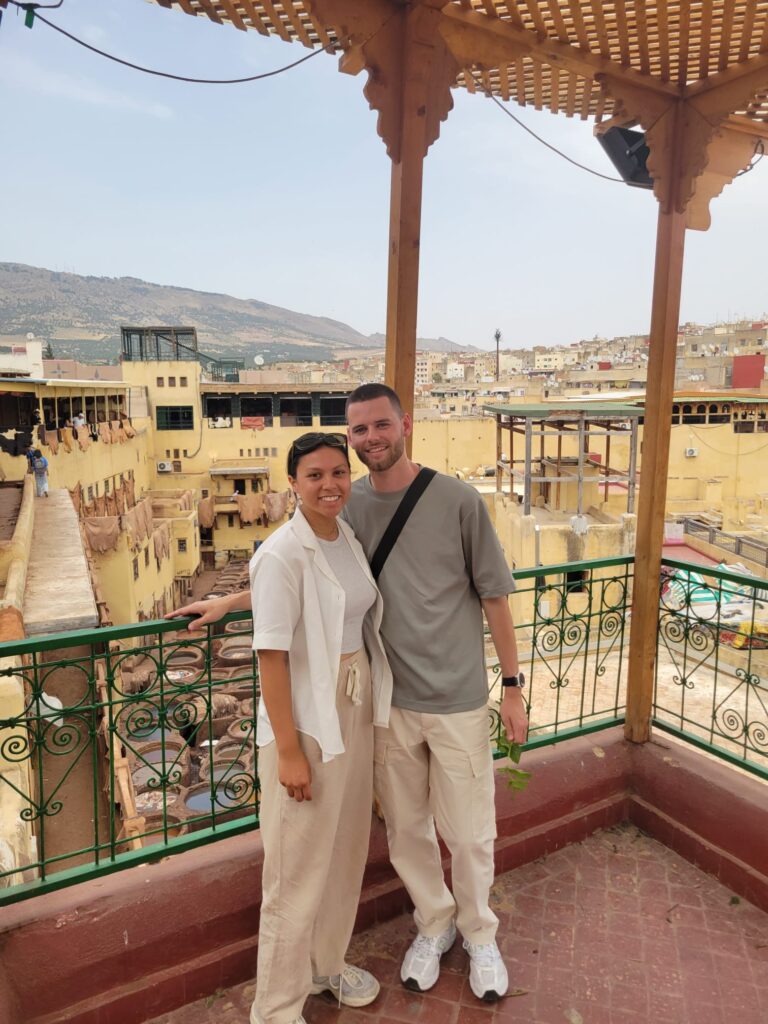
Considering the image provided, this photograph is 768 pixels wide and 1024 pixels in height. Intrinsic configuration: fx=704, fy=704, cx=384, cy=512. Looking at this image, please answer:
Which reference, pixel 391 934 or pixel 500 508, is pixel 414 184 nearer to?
pixel 391 934

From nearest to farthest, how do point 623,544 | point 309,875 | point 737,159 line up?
1. point 309,875
2. point 737,159
3. point 623,544

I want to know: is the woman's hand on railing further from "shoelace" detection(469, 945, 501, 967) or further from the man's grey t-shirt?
"shoelace" detection(469, 945, 501, 967)

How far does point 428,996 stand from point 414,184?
294cm

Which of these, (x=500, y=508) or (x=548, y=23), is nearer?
(x=548, y=23)

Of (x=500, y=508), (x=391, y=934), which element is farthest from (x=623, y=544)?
(x=391, y=934)

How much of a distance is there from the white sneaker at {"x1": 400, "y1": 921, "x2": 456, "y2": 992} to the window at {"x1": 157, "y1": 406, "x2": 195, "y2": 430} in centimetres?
3923

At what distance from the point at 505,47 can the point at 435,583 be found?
227cm

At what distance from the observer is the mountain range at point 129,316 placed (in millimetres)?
116750

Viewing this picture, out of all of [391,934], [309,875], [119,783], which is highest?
[309,875]

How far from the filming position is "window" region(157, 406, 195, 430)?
3956 cm

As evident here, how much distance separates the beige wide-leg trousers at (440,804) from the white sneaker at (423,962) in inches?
1.7

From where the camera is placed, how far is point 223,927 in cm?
246

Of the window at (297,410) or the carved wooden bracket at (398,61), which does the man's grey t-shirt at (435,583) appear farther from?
the window at (297,410)

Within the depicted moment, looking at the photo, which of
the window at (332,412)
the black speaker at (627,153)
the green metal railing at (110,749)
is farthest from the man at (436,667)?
the window at (332,412)
